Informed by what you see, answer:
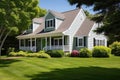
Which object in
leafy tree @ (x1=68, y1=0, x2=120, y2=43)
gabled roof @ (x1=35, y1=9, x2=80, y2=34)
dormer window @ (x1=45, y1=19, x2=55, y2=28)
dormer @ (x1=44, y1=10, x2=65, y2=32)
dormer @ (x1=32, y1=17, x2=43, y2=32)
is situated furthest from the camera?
dormer @ (x1=32, y1=17, x2=43, y2=32)

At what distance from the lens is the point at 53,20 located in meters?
43.4

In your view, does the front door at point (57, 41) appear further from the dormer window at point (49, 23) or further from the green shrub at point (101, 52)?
the green shrub at point (101, 52)

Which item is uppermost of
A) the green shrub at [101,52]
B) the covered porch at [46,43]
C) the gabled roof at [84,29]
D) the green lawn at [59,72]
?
the gabled roof at [84,29]

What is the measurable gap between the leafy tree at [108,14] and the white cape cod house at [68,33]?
2248cm

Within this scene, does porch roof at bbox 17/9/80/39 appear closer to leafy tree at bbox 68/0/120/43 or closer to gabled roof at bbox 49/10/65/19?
gabled roof at bbox 49/10/65/19

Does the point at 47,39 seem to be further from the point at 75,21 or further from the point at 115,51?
the point at 115,51

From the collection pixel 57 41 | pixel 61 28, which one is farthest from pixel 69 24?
pixel 57 41

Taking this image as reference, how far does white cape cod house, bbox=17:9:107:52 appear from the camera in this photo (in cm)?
4022

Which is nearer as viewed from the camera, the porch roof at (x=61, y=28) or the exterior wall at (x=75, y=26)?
the exterior wall at (x=75, y=26)

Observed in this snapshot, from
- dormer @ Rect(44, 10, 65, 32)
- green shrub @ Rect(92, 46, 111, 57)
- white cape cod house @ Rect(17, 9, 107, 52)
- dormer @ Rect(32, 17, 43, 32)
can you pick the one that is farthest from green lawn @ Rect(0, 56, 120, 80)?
dormer @ Rect(32, 17, 43, 32)

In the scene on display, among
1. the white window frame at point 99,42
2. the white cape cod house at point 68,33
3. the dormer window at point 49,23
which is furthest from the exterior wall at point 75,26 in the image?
the dormer window at point 49,23

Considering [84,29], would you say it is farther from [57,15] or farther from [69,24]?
[57,15]

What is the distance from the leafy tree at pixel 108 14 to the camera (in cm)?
1528

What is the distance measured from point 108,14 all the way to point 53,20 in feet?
89.6
